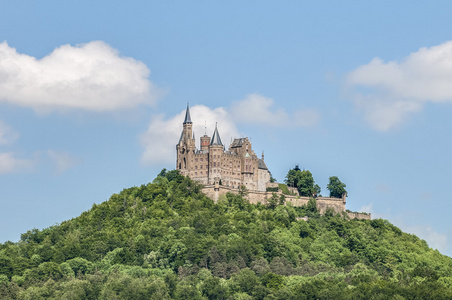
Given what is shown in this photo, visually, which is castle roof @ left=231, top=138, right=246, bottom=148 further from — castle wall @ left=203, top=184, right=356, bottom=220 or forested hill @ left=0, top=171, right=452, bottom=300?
forested hill @ left=0, top=171, right=452, bottom=300

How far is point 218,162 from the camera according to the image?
14775 centimetres

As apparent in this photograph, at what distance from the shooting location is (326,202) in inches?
6009

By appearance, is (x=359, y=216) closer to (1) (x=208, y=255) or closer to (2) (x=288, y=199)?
(2) (x=288, y=199)

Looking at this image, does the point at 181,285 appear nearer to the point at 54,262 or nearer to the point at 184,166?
the point at 54,262

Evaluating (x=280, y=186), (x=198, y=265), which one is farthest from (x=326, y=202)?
(x=198, y=265)

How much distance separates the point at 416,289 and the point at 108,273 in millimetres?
39717

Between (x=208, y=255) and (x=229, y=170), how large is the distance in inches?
848

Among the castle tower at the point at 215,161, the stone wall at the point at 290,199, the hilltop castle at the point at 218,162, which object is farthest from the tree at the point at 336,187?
the castle tower at the point at 215,161

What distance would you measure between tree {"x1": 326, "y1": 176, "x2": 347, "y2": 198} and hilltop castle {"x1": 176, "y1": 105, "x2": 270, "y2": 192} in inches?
401

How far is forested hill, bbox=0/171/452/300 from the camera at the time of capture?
116m

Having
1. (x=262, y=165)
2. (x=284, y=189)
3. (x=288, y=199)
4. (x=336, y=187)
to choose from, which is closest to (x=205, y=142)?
(x=262, y=165)

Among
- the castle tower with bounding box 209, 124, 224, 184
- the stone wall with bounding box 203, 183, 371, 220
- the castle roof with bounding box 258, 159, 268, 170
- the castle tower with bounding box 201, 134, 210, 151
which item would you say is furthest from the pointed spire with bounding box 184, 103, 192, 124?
the castle roof with bounding box 258, 159, 268, 170

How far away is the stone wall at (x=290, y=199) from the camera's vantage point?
146 meters


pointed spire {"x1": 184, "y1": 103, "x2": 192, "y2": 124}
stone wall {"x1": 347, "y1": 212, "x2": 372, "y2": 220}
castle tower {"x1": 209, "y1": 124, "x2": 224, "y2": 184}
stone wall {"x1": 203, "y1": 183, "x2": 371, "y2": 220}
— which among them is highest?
pointed spire {"x1": 184, "y1": 103, "x2": 192, "y2": 124}
